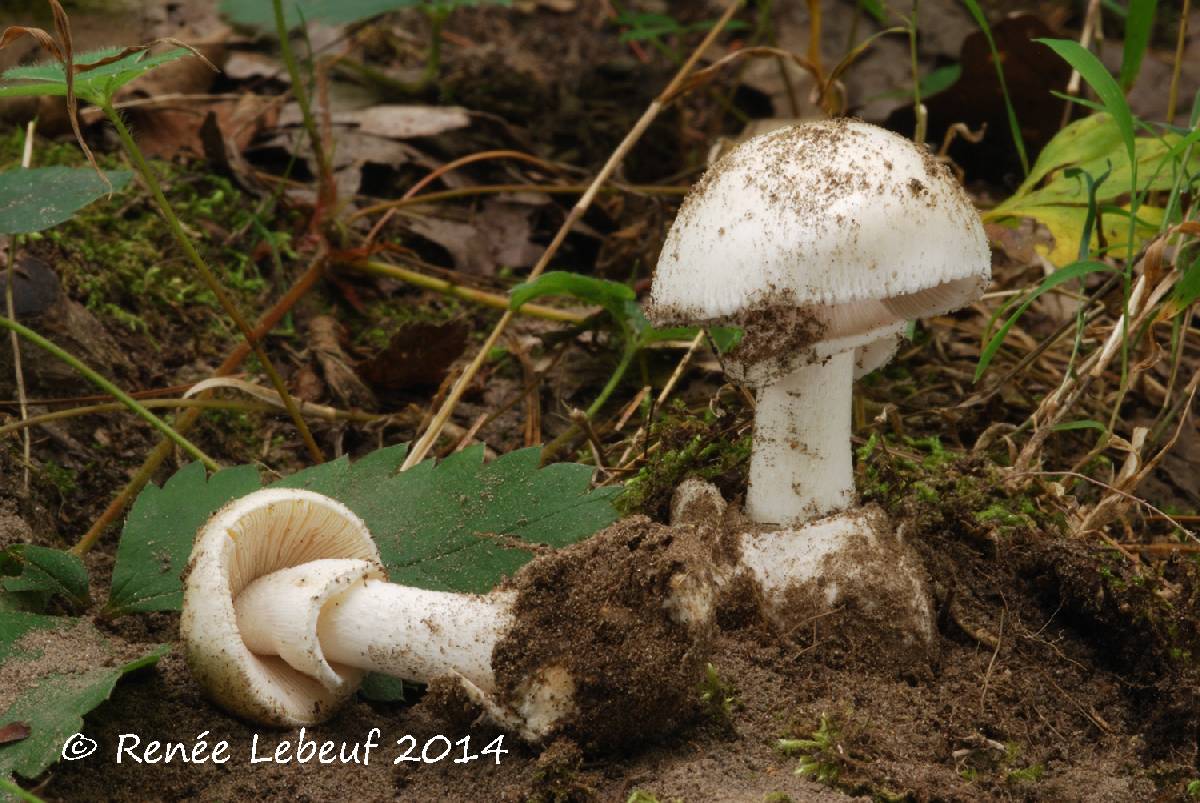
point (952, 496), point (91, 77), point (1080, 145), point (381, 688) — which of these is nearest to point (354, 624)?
point (381, 688)

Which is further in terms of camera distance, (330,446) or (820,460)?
(330,446)

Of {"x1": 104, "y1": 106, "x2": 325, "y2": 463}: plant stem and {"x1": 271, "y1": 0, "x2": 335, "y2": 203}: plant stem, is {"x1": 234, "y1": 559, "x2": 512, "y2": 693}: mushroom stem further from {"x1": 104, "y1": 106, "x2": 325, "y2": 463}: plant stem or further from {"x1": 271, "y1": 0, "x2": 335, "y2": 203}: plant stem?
{"x1": 271, "y1": 0, "x2": 335, "y2": 203}: plant stem

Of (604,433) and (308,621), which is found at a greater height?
(308,621)

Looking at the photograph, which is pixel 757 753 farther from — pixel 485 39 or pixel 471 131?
pixel 485 39

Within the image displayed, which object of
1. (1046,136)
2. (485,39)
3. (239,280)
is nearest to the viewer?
(239,280)

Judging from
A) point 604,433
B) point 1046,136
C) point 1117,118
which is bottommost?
point 604,433

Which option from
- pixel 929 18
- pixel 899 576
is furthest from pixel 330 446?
pixel 929 18

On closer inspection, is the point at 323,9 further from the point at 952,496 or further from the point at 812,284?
the point at 952,496
